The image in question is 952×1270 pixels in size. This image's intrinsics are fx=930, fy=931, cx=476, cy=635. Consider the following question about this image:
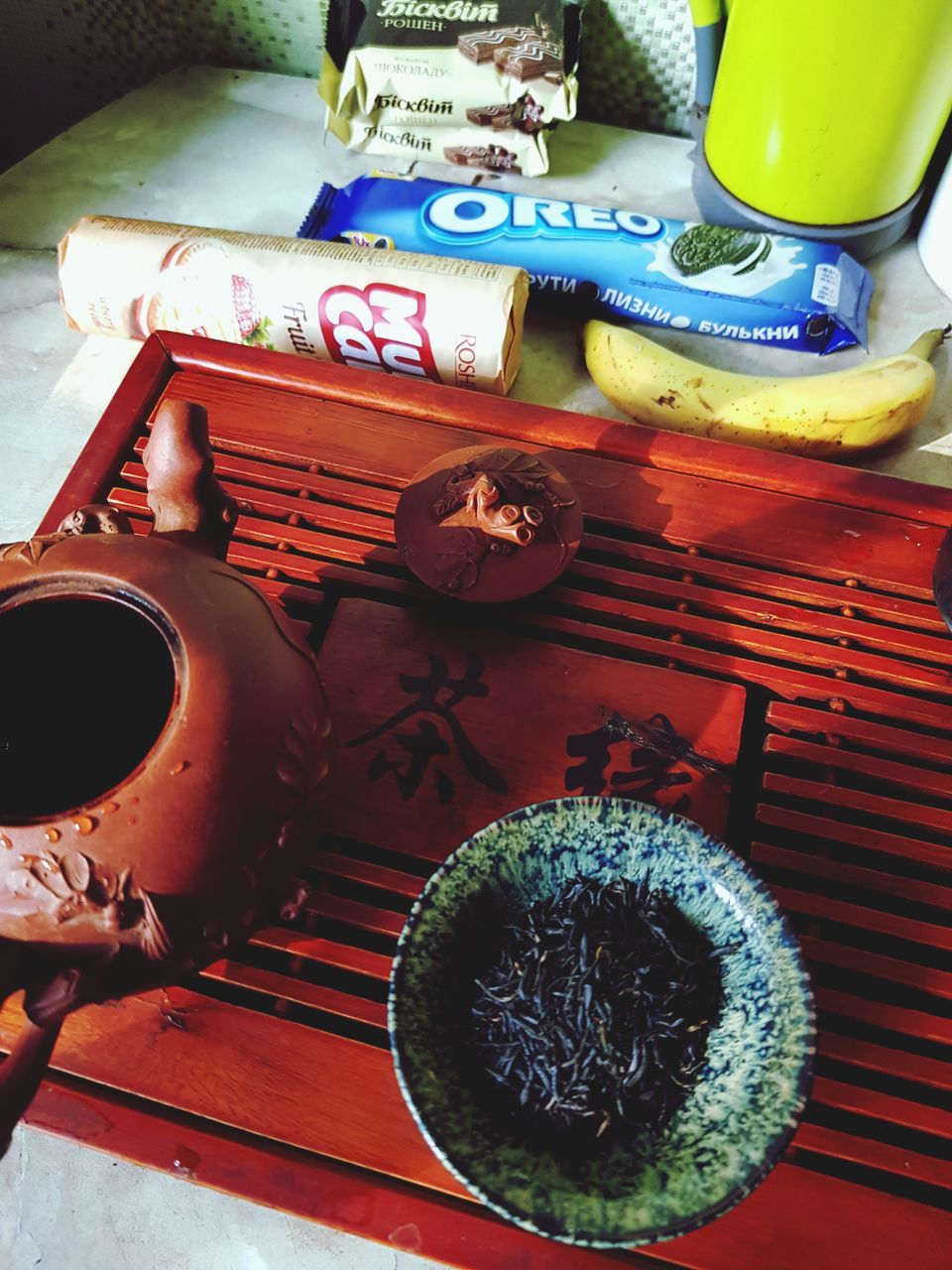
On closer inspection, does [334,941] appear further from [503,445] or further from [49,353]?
[49,353]

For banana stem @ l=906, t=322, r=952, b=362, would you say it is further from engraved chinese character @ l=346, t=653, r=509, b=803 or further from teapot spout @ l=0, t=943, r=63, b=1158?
teapot spout @ l=0, t=943, r=63, b=1158

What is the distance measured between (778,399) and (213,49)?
1486mm

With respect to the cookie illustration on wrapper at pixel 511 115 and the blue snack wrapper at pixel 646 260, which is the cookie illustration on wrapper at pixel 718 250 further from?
the cookie illustration on wrapper at pixel 511 115

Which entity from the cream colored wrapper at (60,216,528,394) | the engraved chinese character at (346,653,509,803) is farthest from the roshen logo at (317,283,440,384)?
the engraved chinese character at (346,653,509,803)

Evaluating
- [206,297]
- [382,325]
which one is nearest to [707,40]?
[382,325]

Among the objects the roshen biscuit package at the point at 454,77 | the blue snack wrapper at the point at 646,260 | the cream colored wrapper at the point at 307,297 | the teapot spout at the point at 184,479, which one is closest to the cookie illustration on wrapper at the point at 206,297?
the cream colored wrapper at the point at 307,297

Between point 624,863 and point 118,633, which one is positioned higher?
point 118,633

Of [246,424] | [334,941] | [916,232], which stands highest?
[916,232]

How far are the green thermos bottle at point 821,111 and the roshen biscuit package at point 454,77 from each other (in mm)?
263

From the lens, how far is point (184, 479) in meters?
0.80

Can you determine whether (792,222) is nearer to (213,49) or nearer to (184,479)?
(184,479)

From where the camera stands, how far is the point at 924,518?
1.09 meters

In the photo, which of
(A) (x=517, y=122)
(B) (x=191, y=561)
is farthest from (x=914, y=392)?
(B) (x=191, y=561)

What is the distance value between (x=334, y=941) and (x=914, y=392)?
1037mm
